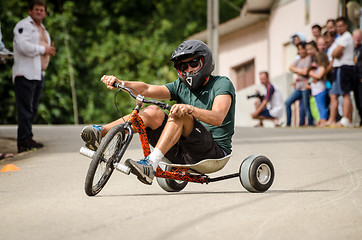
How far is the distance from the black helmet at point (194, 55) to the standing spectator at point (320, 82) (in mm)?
7963

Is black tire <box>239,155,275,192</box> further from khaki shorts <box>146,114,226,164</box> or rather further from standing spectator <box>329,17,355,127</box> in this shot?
standing spectator <box>329,17,355,127</box>

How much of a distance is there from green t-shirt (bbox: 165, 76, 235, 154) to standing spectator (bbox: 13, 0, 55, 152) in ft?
12.4

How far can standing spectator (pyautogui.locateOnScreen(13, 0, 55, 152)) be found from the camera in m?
9.05

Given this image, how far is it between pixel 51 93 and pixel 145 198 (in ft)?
50.0

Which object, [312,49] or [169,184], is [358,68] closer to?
[312,49]

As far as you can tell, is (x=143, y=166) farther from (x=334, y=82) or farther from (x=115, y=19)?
(x=115, y=19)

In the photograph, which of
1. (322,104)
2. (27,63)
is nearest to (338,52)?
(322,104)

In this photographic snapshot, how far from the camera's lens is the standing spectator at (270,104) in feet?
50.1

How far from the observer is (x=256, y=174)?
573cm

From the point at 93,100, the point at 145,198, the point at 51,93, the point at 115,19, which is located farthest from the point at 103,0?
the point at 145,198

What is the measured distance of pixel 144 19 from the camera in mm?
29406

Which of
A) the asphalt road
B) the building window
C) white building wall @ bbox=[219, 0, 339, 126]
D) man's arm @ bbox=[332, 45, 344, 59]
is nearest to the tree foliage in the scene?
the building window

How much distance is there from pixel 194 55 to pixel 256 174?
1.15m

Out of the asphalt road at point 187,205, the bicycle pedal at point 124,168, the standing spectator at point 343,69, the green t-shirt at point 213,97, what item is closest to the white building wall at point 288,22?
the standing spectator at point 343,69
